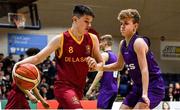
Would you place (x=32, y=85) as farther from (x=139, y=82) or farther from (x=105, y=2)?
(x=105, y=2)

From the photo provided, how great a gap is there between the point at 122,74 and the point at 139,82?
32.0ft

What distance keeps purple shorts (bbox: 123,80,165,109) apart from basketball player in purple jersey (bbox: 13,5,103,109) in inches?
20.8

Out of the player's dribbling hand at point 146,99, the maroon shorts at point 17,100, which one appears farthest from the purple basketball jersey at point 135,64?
the maroon shorts at point 17,100

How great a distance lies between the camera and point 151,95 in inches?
177

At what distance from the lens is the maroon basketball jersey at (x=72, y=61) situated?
434 cm

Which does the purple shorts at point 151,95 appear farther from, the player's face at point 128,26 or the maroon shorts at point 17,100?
the maroon shorts at point 17,100

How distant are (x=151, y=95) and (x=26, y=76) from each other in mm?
1347

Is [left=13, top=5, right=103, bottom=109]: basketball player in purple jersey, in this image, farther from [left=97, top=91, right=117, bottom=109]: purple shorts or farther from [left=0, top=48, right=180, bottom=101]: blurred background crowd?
[left=0, top=48, right=180, bottom=101]: blurred background crowd

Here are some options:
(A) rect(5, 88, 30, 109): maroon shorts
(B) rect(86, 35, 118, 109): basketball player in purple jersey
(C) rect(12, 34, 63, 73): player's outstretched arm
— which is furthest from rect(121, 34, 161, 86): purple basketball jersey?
(B) rect(86, 35, 118, 109): basketball player in purple jersey

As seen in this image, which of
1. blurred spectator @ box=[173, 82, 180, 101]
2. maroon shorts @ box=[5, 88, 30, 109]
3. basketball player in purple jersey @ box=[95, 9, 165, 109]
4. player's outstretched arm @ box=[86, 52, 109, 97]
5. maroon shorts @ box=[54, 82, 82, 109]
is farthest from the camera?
blurred spectator @ box=[173, 82, 180, 101]

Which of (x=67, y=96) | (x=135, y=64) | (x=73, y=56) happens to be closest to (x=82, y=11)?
(x=73, y=56)

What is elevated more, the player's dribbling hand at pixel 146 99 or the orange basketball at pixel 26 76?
the orange basketball at pixel 26 76

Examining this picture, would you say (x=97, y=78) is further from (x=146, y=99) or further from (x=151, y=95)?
(x=146, y=99)

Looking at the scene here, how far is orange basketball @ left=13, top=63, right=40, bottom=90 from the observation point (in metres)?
4.27
